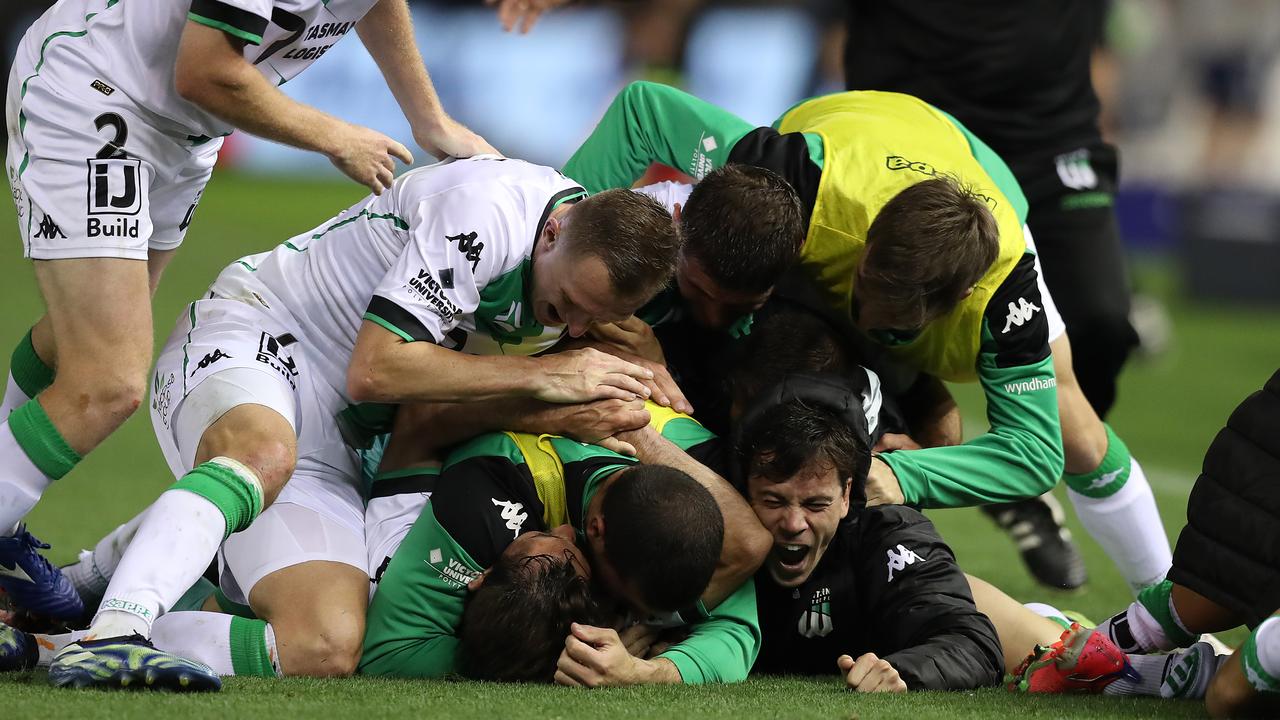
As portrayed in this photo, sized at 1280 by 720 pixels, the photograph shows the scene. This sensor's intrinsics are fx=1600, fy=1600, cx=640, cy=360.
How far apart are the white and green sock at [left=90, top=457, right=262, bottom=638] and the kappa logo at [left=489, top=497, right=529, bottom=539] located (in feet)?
2.06

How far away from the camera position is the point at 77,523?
6.36 m

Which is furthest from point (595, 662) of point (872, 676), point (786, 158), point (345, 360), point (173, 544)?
point (786, 158)

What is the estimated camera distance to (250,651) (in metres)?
4.02

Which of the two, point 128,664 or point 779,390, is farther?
point 779,390

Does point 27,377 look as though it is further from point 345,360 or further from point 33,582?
Answer: point 345,360

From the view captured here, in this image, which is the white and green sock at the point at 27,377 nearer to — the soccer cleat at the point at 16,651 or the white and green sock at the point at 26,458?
the white and green sock at the point at 26,458

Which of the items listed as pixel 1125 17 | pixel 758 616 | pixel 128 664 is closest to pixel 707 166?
pixel 758 616

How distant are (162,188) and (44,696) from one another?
1818 millimetres

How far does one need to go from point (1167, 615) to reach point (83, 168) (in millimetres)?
3180

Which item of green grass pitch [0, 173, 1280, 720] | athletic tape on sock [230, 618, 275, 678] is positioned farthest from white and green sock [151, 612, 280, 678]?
green grass pitch [0, 173, 1280, 720]

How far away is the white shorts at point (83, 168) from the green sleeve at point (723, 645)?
73.2 inches

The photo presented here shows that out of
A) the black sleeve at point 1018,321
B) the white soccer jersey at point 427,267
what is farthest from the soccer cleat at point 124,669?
the black sleeve at point 1018,321

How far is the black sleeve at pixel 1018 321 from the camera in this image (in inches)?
188

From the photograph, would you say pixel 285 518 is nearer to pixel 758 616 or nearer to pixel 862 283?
pixel 758 616
